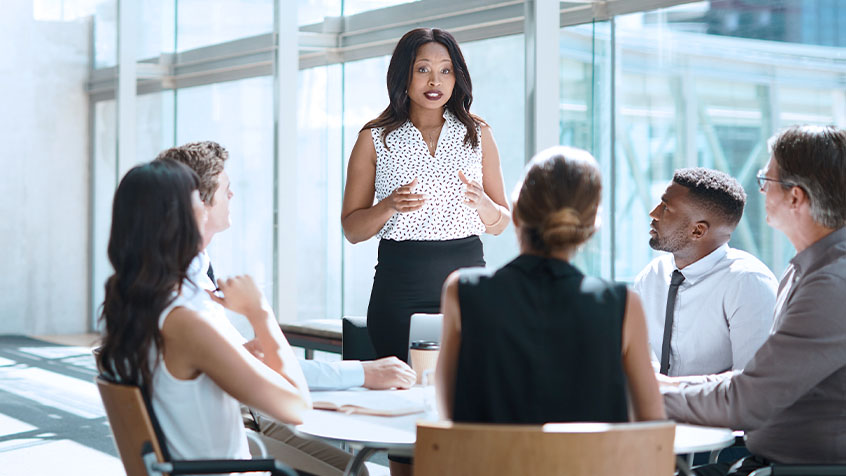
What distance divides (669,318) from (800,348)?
0.66 meters

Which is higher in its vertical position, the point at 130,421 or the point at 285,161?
the point at 285,161

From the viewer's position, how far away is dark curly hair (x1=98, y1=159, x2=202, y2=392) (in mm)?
1718

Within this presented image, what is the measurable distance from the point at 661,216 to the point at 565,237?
3.44 ft

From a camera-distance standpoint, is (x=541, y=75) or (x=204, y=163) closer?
(x=204, y=163)

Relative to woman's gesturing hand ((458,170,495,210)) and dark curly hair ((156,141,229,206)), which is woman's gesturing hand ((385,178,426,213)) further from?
dark curly hair ((156,141,229,206))

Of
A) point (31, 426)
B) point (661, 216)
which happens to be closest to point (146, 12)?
point (31, 426)

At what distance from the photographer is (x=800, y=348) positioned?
1804 millimetres

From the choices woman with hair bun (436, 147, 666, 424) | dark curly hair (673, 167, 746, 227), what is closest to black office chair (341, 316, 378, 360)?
dark curly hair (673, 167, 746, 227)

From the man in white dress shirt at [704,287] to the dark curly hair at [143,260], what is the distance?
128 cm

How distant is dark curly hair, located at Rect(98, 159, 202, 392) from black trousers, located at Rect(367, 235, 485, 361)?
3.64ft

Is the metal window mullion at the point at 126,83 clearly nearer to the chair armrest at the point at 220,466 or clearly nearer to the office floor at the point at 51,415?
the office floor at the point at 51,415

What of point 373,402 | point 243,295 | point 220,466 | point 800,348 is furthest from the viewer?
point 373,402

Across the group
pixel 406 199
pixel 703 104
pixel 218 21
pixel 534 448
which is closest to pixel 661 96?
pixel 703 104

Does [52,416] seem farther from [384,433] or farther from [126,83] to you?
[384,433]
